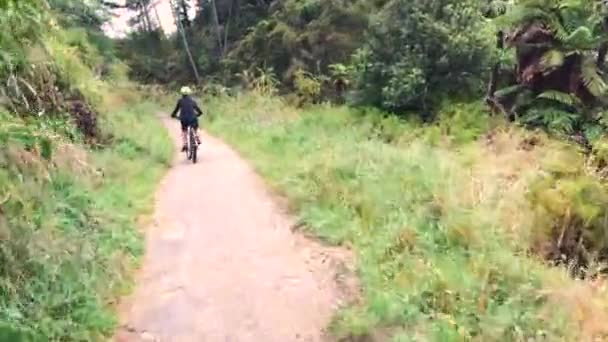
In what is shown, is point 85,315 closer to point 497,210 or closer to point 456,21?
point 497,210

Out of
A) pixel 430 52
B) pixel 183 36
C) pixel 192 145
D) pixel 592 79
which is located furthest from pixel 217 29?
pixel 592 79

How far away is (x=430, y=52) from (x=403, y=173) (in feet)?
23.1

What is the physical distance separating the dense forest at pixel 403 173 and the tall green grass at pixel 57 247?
19 mm

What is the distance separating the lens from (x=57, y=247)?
594cm

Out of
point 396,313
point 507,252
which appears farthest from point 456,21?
point 396,313

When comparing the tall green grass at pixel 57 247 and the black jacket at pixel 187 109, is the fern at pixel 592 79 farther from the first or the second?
the tall green grass at pixel 57 247

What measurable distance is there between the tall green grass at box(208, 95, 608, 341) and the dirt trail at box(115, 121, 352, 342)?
37cm

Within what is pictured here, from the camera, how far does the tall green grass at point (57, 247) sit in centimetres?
506

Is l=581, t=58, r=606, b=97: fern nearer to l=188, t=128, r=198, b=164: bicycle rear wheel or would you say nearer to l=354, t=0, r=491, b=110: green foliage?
l=354, t=0, r=491, b=110: green foliage

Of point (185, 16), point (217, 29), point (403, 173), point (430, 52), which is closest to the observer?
point (403, 173)

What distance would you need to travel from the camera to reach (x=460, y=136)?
514 inches

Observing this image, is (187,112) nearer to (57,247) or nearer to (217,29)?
(57,247)

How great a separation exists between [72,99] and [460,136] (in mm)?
7651

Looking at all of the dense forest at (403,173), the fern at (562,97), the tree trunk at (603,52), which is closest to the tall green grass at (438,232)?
the dense forest at (403,173)
